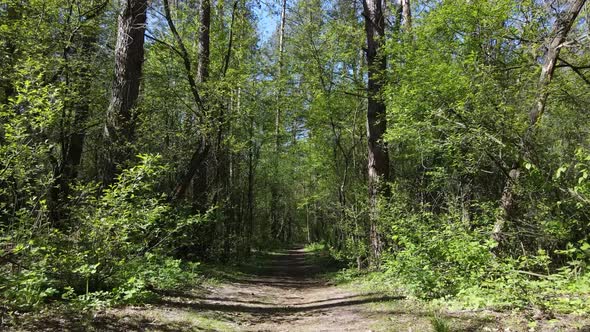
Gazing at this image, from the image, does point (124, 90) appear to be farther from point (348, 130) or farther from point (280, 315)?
point (348, 130)

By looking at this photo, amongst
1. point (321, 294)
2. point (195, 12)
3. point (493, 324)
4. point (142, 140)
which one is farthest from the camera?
point (195, 12)

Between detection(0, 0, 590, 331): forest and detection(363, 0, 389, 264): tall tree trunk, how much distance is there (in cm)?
7

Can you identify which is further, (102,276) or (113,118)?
(113,118)

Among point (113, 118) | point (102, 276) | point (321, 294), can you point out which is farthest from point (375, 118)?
point (102, 276)

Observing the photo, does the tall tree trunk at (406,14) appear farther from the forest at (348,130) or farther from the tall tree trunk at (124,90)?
the tall tree trunk at (124,90)

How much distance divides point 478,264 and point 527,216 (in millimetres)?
1397

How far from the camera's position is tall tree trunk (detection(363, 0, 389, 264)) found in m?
12.0

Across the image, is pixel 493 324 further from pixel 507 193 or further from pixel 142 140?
pixel 142 140

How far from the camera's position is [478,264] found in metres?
6.27

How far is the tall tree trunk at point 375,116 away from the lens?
471 inches

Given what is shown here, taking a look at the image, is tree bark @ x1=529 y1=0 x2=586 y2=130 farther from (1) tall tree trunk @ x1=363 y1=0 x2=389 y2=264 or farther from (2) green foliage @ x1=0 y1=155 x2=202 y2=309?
(2) green foliage @ x1=0 y1=155 x2=202 y2=309

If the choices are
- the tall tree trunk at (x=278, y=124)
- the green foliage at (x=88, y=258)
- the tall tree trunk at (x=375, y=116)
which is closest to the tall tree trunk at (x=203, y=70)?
the tall tree trunk at (x=278, y=124)

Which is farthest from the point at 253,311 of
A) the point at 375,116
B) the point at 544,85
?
the point at 375,116

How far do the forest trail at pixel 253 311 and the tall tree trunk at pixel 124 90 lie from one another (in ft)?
9.34
